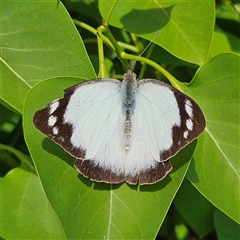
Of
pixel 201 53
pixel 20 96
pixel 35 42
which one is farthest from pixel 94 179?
pixel 201 53

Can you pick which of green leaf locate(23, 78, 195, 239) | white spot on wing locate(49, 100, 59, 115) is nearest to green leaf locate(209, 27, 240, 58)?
green leaf locate(23, 78, 195, 239)

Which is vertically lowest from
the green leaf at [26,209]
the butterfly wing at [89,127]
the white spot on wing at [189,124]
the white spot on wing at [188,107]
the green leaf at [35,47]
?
the green leaf at [26,209]

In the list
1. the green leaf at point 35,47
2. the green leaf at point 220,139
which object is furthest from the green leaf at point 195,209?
the green leaf at point 35,47

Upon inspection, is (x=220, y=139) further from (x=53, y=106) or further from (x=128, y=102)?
(x=53, y=106)

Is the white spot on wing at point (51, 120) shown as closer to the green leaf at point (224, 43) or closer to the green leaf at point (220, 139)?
the green leaf at point (220, 139)

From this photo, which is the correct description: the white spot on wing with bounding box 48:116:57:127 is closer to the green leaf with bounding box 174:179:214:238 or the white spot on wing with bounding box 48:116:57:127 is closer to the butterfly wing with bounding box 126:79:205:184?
the butterfly wing with bounding box 126:79:205:184

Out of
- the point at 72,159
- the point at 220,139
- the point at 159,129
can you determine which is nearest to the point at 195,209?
the point at 220,139
